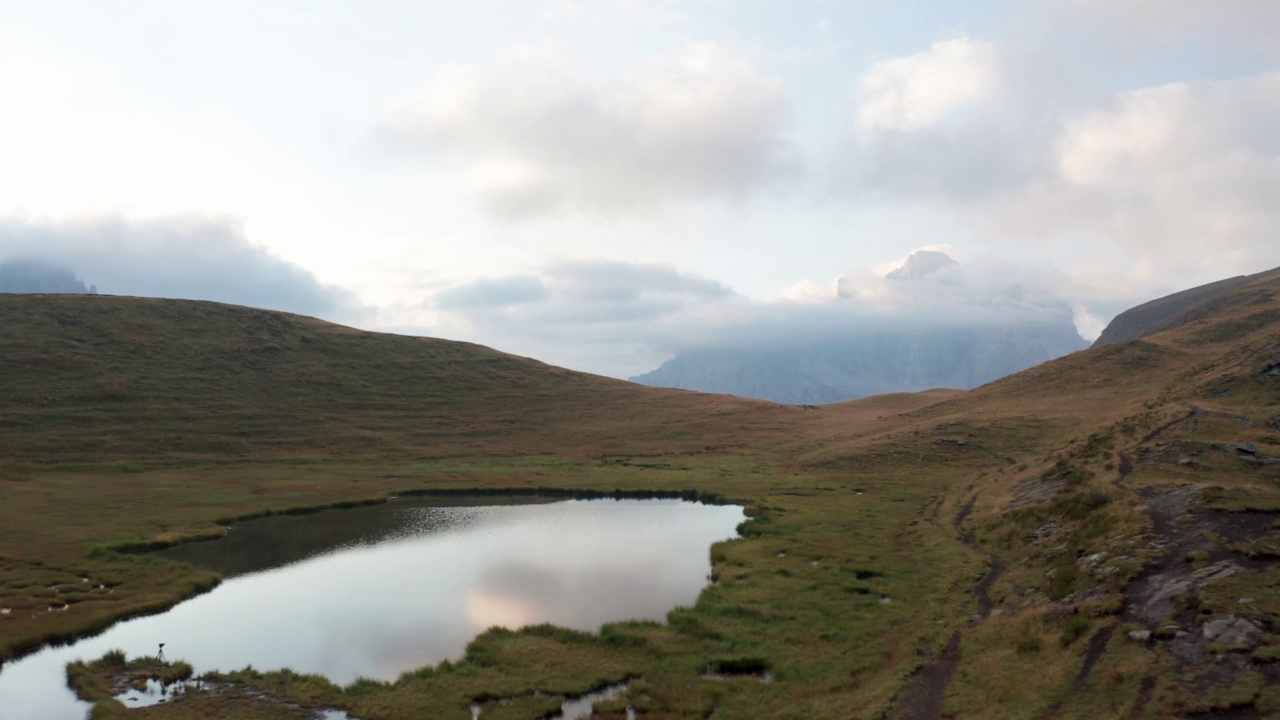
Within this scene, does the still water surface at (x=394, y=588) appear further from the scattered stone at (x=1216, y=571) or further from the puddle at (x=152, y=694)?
the scattered stone at (x=1216, y=571)

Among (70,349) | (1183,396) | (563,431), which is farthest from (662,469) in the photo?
(70,349)

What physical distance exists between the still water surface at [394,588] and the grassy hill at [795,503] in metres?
1.98

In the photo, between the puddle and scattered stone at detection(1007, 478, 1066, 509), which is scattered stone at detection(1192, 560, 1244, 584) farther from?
the puddle

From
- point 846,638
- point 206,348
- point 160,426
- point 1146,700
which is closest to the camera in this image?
point 1146,700

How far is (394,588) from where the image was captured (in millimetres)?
36656

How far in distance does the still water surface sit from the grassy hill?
1984 mm

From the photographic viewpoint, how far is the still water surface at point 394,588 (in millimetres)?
27344

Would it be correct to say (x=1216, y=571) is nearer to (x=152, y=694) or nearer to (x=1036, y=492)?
(x=1036, y=492)

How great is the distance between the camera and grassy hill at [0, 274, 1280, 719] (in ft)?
69.4

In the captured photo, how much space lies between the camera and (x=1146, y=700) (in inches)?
649

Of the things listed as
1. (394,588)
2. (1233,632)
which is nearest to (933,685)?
(1233,632)

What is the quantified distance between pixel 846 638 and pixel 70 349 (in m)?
132

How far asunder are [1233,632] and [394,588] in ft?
115

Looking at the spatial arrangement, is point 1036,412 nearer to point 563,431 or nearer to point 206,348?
point 563,431
